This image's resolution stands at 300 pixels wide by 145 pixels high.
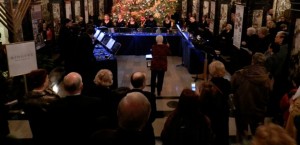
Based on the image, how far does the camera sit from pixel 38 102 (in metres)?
3.53

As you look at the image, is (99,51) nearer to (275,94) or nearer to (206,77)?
(206,77)

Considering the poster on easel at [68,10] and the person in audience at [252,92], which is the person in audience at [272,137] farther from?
the poster on easel at [68,10]

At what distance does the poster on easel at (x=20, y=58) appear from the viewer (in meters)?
5.79

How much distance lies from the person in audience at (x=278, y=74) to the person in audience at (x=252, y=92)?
1.26 meters

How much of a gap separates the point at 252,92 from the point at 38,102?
2744mm

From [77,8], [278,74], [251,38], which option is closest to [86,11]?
[77,8]

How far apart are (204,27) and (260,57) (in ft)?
30.2

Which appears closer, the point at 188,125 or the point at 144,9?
the point at 188,125

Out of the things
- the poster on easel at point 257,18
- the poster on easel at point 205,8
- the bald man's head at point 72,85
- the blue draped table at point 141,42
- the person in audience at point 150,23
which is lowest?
the blue draped table at point 141,42

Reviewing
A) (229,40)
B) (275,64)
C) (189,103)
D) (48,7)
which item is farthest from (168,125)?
(48,7)

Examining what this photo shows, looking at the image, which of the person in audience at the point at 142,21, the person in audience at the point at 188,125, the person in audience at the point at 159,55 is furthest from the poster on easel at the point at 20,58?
the person in audience at the point at 142,21

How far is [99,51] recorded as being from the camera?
8883 mm

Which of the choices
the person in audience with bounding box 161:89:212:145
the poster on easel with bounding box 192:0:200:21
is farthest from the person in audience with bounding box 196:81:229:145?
the poster on easel with bounding box 192:0:200:21

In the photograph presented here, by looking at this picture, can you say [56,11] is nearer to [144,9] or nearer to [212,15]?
[144,9]
